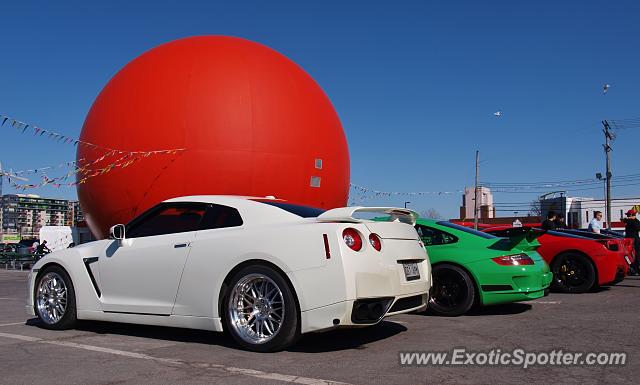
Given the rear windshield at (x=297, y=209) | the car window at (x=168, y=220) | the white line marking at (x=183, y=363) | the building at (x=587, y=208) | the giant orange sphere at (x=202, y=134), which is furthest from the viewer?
the building at (x=587, y=208)

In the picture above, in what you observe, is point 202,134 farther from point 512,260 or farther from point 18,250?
point 18,250

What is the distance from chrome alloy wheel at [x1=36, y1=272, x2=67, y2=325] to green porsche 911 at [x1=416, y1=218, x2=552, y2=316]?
430cm

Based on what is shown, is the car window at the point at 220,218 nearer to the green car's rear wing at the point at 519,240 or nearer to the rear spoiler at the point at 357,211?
the rear spoiler at the point at 357,211

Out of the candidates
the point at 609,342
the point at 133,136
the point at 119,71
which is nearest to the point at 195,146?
the point at 133,136

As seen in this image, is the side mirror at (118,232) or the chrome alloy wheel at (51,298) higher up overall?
the side mirror at (118,232)

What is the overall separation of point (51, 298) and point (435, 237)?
15.3 ft

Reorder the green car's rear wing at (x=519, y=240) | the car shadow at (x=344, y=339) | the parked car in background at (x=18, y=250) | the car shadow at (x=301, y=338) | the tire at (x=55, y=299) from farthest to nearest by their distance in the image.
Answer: the parked car in background at (x=18, y=250) < the green car's rear wing at (x=519, y=240) < the tire at (x=55, y=299) < the car shadow at (x=301, y=338) < the car shadow at (x=344, y=339)

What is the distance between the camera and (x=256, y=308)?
15.6 feet

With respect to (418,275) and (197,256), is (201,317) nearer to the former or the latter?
(197,256)

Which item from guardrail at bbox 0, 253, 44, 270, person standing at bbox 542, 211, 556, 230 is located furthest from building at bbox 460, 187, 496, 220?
person standing at bbox 542, 211, 556, 230

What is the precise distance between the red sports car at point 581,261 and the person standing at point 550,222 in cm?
154

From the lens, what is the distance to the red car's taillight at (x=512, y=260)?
688cm

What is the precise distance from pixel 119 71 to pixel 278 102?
3923mm

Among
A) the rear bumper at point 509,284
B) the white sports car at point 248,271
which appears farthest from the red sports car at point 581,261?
the white sports car at point 248,271
